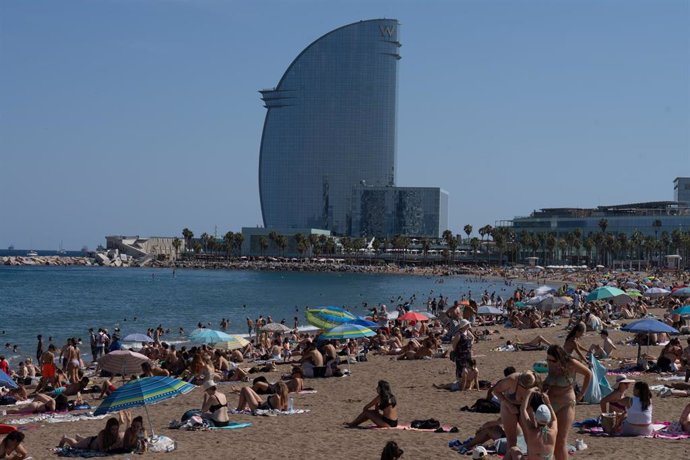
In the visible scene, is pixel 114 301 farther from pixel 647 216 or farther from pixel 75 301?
pixel 647 216

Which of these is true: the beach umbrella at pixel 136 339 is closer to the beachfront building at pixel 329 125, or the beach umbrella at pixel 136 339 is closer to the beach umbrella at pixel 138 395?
the beach umbrella at pixel 138 395

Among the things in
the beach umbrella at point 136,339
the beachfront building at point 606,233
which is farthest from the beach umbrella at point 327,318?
the beachfront building at point 606,233

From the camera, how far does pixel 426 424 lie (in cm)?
1171

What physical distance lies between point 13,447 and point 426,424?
16.8 feet

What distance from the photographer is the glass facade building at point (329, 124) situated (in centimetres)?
16988

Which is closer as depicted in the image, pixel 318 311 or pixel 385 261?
pixel 318 311

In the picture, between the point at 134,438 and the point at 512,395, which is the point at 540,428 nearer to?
the point at 512,395

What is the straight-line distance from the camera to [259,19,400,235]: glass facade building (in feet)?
557

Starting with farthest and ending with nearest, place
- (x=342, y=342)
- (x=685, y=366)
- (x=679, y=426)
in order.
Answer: (x=342, y=342), (x=685, y=366), (x=679, y=426)

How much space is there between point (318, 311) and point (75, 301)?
1503 inches

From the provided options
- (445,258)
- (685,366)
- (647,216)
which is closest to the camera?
(685,366)

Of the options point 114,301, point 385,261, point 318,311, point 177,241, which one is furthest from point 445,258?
point 318,311

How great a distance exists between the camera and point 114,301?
59.3m

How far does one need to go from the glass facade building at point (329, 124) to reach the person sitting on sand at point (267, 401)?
156 metres
